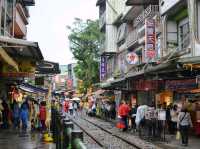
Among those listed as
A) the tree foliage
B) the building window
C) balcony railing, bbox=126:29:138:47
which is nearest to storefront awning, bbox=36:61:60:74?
the building window

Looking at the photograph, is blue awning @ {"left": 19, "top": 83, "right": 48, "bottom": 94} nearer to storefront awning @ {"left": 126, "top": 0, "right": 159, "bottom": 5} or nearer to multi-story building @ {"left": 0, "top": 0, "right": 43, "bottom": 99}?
multi-story building @ {"left": 0, "top": 0, "right": 43, "bottom": 99}

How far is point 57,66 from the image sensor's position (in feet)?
66.6

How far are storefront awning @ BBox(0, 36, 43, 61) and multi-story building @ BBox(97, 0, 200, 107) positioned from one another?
5992 mm

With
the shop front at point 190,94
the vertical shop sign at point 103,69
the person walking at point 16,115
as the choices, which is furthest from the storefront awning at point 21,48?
the vertical shop sign at point 103,69

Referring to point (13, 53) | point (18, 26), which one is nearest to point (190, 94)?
point (18, 26)

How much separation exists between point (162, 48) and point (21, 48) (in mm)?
19720

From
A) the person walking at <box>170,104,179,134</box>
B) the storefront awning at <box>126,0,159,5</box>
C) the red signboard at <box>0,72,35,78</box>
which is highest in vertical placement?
the storefront awning at <box>126,0,159,5</box>

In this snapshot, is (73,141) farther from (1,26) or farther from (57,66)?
(1,26)

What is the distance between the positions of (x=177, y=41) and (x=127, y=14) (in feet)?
53.2

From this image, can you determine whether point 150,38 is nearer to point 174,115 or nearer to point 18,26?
point 18,26

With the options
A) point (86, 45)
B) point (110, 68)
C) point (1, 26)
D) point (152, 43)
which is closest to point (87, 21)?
point (86, 45)

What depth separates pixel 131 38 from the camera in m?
49.6

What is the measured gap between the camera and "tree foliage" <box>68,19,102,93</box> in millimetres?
79250

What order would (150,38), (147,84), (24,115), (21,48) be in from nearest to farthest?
(21,48)
(24,115)
(147,84)
(150,38)
